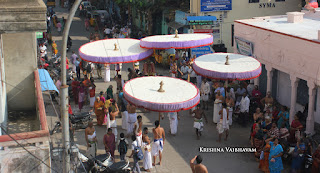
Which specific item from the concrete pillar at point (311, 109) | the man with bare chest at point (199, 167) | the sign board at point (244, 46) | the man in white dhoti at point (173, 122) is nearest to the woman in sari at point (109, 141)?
the man in white dhoti at point (173, 122)

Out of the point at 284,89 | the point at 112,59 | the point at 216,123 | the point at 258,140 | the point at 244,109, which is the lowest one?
the point at 216,123

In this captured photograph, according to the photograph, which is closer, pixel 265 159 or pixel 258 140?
pixel 265 159

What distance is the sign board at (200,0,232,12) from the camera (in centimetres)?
2601

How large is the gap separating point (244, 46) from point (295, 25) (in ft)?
7.95

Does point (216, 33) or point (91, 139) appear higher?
point (216, 33)

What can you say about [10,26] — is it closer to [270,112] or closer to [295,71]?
[270,112]

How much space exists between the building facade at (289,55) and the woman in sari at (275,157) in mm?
3519

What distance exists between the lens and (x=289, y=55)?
55.4 feet

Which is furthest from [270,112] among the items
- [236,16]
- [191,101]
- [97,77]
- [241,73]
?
[236,16]

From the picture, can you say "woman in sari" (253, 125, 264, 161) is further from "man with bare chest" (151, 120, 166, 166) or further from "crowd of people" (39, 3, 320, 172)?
"man with bare chest" (151, 120, 166, 166)

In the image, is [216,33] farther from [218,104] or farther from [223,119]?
[223,119]

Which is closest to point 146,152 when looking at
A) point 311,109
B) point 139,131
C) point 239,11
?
point 139,131

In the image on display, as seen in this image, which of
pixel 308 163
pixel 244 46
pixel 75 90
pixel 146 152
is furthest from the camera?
pixel 244 46

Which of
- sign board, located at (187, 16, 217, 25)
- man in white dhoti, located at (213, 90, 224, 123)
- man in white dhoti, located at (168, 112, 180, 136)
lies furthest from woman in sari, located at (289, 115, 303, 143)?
sign board, located at (187, 16, 217, 25)
